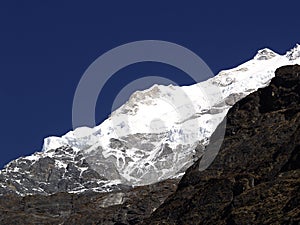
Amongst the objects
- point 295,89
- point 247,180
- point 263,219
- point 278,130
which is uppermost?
point 295,89

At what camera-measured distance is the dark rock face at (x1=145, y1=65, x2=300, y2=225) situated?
335 feet

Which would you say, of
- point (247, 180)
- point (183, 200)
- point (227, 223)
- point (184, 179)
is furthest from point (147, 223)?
point (227, 223)

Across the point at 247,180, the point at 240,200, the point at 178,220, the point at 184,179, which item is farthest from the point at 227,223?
the point at 184,179

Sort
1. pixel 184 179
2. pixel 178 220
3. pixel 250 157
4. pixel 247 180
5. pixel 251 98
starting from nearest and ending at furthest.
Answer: pixel 247 180 → pixel 178 220 → pixel 250 157 → pixel 184 179 → pixel 251 98

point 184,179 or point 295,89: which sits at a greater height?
point 295,89

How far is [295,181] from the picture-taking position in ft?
341

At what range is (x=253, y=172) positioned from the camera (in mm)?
125312

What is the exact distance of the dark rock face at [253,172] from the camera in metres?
102

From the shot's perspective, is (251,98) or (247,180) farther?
(251,98)

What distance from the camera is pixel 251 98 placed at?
170250mm

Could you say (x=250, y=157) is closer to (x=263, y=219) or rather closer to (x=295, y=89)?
(x=295, y=89)

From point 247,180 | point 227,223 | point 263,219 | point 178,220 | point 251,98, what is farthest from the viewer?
point 251,98

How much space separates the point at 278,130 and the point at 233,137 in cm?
1700

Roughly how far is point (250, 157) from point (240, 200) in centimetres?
3080
